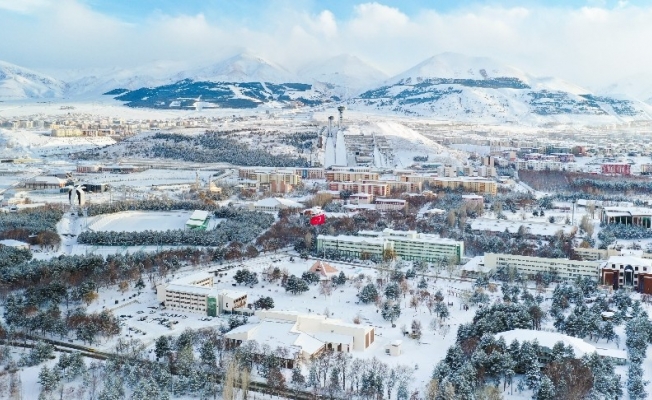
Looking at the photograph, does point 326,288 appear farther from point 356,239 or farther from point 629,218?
point 629,218

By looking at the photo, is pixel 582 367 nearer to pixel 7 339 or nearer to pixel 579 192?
pixel 7 339

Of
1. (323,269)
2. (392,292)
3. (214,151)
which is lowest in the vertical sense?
(392,292)

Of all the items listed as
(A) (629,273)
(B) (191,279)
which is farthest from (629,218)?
(B) (191,279)

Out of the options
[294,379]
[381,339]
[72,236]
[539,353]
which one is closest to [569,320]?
[539,353]

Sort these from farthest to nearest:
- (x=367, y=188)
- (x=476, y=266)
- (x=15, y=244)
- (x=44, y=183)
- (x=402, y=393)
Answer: (x=44, y=183), (x=367, y=188), (x=15, y=244), (x=476, y=266), (x=402, y=393)

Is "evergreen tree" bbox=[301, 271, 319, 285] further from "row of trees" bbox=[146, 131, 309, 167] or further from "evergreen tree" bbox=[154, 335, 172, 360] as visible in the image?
"row of trees" bbox=[146, 131, 309, 167]

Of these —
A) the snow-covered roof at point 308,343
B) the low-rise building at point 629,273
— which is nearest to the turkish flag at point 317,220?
the low-rise building at point 629,273

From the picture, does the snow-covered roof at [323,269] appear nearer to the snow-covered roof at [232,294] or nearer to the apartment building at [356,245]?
the apartment building at [356,245]
